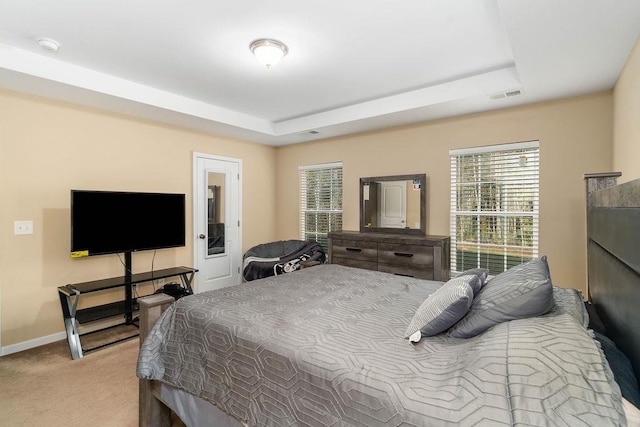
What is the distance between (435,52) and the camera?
2713mm

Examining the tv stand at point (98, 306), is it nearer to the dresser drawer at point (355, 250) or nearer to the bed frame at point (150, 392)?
the bed frame at point (150, 392)

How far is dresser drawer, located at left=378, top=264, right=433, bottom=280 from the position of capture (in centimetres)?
368

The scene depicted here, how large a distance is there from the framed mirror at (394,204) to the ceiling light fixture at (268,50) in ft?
7.70

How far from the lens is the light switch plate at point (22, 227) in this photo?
312 cm

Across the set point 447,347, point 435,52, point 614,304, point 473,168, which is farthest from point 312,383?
point 473,168

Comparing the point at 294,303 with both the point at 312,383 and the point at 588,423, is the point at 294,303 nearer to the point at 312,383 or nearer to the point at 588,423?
the point at 312,383

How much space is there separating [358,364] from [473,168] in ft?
11.0

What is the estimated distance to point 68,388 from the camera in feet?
8.10

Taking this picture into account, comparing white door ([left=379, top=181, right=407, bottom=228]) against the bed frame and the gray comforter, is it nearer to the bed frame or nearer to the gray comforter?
the gray comforter

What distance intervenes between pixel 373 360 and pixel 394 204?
3.36 m

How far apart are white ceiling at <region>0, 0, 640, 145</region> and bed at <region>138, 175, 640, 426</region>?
4.47ft

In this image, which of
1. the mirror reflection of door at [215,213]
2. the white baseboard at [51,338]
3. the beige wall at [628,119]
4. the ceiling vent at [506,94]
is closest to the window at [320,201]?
the mirror reflection of door at [215,213]

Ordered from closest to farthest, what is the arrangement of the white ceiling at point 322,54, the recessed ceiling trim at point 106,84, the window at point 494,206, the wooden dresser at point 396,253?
1. the white ceiling at point 322,54
2. the recessed ceiling trim at point 106,84
3. the window at point 494,206
4. the wooden dresser at point 396,253

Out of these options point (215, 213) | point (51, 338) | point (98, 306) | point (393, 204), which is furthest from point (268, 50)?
point (51, 338)
